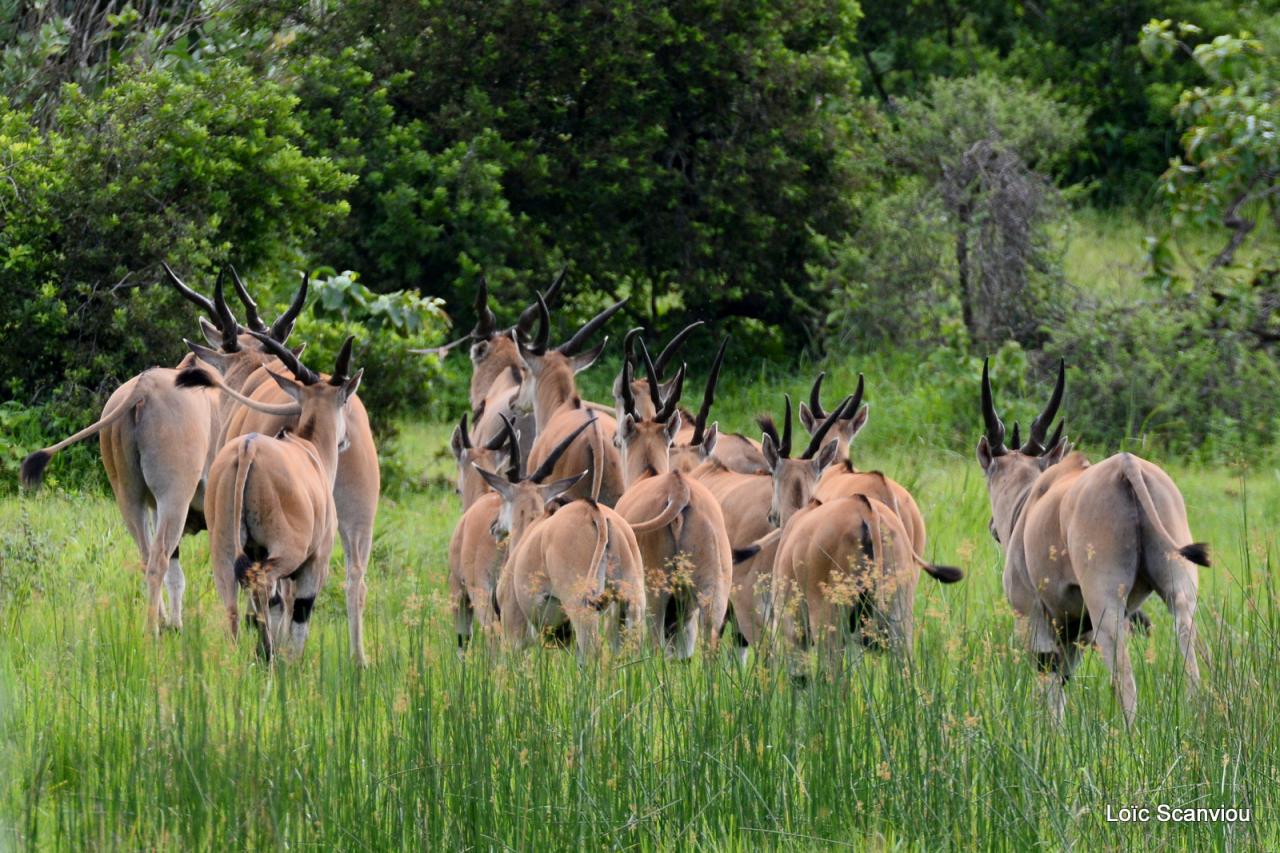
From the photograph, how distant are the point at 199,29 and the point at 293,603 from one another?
24.0 ft

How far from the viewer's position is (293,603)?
24.2ft

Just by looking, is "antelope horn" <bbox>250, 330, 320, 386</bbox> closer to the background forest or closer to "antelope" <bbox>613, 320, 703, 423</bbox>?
"antelope" <bbox>613, 320, 703, 423</bbox>

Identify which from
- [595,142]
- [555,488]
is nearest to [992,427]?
[555,488]

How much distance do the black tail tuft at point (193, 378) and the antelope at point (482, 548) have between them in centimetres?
120

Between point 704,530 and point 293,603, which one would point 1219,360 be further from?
point 293,603

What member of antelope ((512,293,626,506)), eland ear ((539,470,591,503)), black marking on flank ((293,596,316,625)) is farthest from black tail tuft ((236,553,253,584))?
antelope ((512,293,626,506))

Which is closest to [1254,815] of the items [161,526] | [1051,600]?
[1051,600]

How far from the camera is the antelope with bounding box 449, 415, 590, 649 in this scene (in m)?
7.69

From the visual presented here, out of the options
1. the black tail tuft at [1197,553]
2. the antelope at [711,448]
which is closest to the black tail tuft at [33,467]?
the antelope at [711,448]

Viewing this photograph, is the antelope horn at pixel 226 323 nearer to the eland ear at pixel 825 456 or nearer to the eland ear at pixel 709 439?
the eland ear at pixel 709 439

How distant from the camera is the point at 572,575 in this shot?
22.2ft

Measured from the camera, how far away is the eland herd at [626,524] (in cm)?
668

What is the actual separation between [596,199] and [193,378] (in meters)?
8.83

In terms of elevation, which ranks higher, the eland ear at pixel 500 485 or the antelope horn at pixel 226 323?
the antelope horn at pixel 226 323
